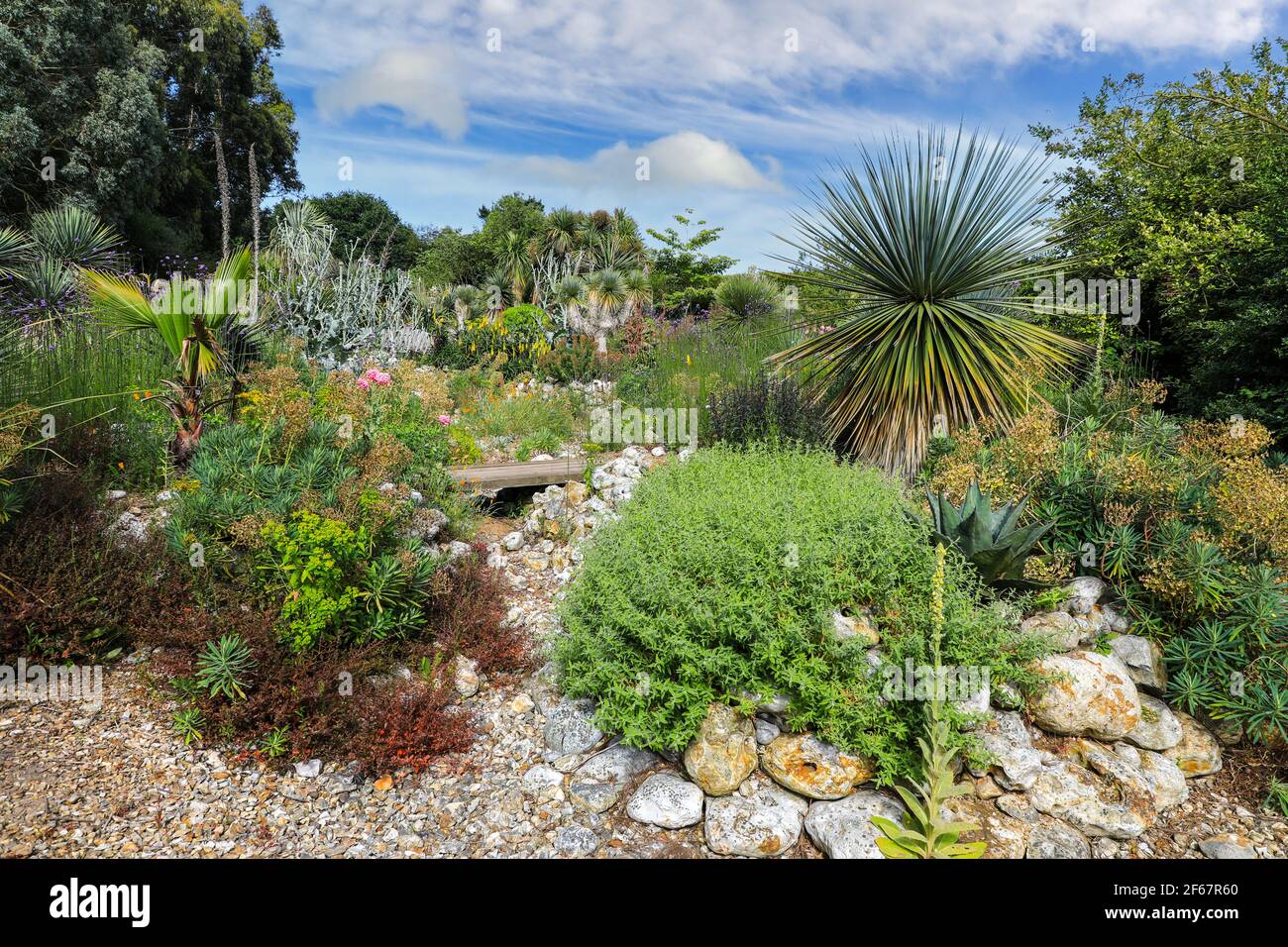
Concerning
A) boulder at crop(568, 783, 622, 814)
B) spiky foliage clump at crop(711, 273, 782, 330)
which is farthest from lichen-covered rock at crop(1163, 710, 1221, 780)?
spiky foliage clump at crop(711, 273, 782, 330)

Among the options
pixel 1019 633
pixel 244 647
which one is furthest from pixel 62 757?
pixel 1019 633

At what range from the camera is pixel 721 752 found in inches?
137

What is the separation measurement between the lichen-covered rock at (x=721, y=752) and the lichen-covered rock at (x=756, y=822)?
0.08 metres

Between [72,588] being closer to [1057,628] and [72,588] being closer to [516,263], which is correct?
[1057,628]

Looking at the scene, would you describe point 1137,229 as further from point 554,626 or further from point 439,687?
point 439,687

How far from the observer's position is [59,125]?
18469 millimetres

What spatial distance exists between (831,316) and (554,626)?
174 inches

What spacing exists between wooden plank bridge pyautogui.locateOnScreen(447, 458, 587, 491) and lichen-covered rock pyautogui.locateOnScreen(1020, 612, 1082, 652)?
4.05 meters

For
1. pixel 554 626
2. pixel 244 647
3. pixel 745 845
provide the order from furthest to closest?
1. pixel 554 626
2. pixel 244 647
3. pixel 745 845

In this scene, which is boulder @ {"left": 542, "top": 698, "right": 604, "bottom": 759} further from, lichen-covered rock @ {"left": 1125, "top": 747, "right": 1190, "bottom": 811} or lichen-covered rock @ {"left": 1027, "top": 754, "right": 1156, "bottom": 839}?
lichen-covered rock @ {"left": 1125, "top": 747, "right": 1190, "bottom": 811}

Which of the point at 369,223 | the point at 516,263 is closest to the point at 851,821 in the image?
the point at 516,263

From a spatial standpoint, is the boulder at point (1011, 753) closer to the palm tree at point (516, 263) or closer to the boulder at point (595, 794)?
the boulder at point (595, 794)

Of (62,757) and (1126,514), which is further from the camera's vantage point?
(1126,514)

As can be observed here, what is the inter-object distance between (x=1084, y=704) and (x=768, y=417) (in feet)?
11.7
